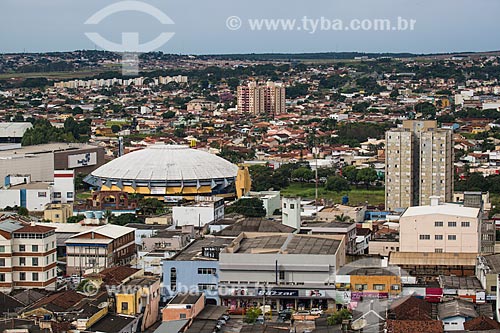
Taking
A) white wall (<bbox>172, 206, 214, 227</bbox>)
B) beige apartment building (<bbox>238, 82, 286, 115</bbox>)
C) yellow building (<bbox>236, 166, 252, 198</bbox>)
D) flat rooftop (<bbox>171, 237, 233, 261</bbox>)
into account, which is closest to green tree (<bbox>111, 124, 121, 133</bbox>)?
beige apartment building (<bbox>238, 82, 286, 115</bbox>)

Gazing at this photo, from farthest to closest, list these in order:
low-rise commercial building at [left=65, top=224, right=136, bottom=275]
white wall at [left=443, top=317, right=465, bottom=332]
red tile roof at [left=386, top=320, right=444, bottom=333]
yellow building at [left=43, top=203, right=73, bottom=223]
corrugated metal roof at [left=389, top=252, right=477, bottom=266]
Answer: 1. yellow building at [left=43, top=203, right=73, bottom=223]
2. low-rise commercial building at [left=65, top=224, right=136, bottom=275]
3. corrugated metal roof at [left=389, top=252, right=477, bottom=266]
4. white wall at [left=443, top=317, right=465, bottom=332]
5. red tile roof at [left=386, top=320, right=444, bottom=333]

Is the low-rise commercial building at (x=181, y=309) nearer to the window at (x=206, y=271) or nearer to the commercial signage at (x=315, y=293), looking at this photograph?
the window at (x=206, y=271)

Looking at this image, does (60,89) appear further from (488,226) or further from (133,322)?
(133,322)

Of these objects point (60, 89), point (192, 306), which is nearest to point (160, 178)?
point (192, 306)

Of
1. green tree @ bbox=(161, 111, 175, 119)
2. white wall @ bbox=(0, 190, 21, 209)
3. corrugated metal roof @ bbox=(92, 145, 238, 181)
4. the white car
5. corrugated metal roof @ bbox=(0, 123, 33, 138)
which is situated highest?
green tree @ bbox=(161, 111, 175, 119)

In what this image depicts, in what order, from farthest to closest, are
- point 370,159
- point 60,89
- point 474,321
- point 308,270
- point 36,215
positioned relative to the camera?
point 60,89 < point 370,159 < point 36,215 < point 308,270 < point 474,321

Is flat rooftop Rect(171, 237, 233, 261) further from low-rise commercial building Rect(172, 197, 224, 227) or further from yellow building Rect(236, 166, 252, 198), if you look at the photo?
yellow building Rect(236, 166, 252, 198)

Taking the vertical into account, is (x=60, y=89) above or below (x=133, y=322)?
above
